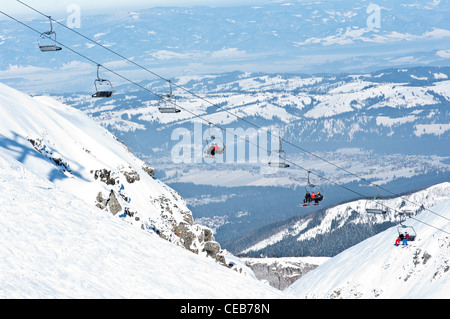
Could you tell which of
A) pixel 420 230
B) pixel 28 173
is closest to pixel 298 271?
pixel 420 230

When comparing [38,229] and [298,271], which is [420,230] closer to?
[298,271]

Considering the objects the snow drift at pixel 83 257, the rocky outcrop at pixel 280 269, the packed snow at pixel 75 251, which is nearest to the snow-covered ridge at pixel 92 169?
the packed snow at pixel 75 251

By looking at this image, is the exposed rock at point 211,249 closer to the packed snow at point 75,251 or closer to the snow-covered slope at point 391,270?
the packed snow at point 75,251

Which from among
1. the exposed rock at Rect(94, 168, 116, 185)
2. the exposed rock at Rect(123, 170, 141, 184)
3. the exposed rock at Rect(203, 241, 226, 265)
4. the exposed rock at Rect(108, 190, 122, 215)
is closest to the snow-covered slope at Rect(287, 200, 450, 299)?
the exposed rock at Rect(203, 241, 226, 265)

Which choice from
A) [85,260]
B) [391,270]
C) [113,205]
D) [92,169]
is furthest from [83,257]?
[391,270]

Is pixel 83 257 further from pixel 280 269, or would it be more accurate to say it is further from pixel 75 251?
pixel 280 269

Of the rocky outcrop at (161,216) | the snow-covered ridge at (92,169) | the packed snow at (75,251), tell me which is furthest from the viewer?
the rocky outcrop at (161,216)
